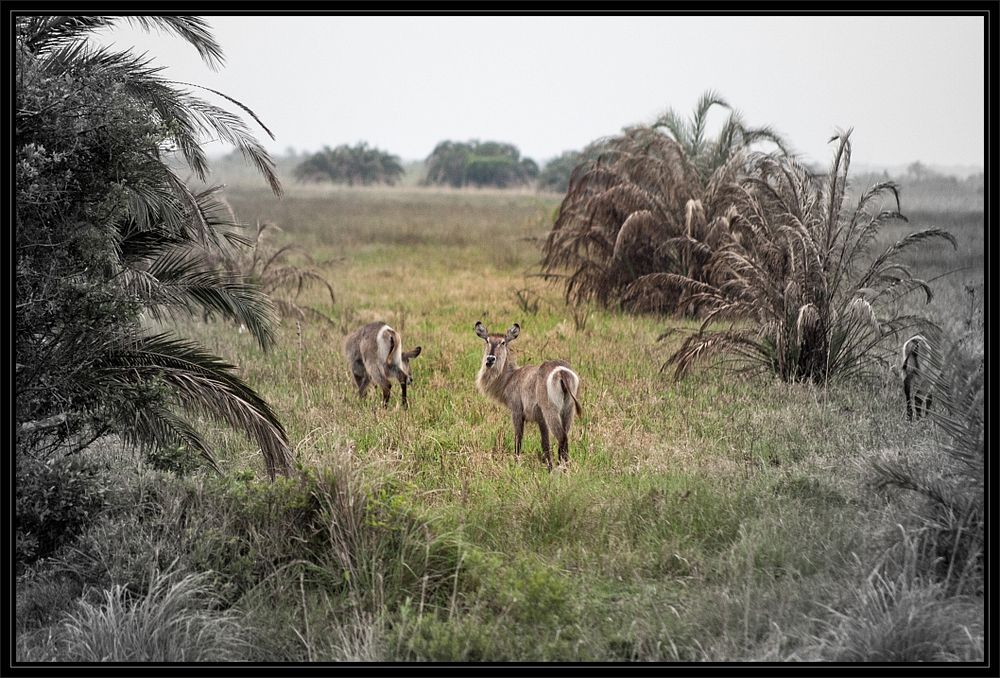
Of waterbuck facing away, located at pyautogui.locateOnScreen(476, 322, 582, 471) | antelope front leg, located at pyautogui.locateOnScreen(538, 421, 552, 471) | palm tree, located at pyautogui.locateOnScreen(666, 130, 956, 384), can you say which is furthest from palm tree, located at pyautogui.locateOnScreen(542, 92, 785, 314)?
antelope front leg, located at pyautogui.locateOnScreen(538, 421, 552, 471)

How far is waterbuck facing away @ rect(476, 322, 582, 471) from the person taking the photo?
24.7 feet

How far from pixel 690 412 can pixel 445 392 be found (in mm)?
3003

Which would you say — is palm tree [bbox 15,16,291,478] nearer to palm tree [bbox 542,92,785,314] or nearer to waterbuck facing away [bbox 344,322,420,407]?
waterbuck facing away [bbox 344,322,420,407]

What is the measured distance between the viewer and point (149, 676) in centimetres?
429

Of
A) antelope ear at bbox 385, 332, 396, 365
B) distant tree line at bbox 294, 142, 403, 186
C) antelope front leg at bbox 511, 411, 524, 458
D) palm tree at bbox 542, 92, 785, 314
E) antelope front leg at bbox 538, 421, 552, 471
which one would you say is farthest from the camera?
distant tree line at bbox 294, 142, 403, 186

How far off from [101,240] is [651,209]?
11.8 m

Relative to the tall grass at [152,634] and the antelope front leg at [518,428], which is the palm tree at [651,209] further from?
the tall grass at [152,634]

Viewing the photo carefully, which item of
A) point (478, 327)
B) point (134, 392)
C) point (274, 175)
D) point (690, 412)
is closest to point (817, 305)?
point (690, 412)

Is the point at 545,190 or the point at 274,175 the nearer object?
the point at 274,175

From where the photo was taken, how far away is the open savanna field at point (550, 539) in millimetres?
4715

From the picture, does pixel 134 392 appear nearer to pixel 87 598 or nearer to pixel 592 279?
pixel 87 598

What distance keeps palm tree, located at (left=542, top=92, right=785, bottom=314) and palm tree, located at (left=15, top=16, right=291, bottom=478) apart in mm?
9284

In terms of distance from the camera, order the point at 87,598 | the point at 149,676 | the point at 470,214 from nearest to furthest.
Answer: the point at 149,676 → the point at 87,598 → the point at 470,214

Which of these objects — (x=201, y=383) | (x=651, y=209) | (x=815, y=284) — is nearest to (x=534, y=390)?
(x=201, y=383)
